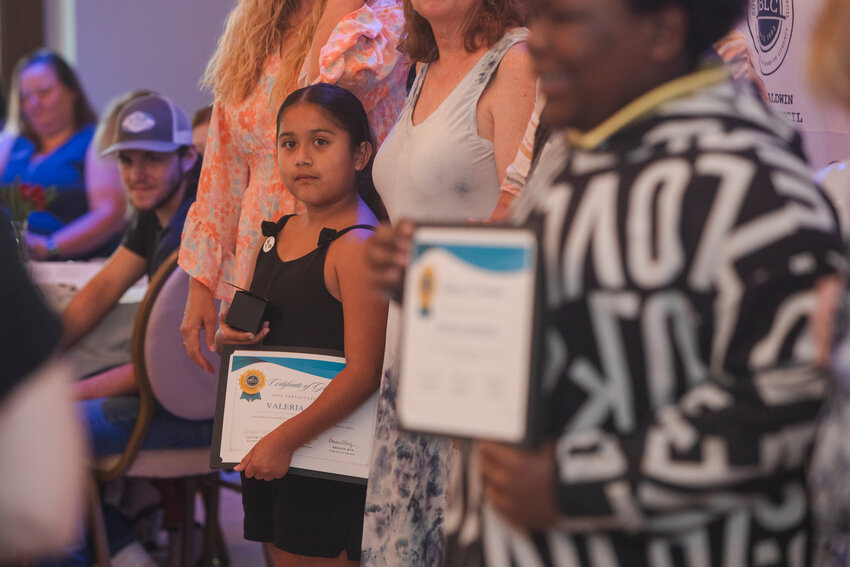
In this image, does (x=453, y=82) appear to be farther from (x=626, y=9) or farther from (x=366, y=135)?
(x=626, y=9)

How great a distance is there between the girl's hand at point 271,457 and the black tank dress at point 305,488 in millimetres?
78

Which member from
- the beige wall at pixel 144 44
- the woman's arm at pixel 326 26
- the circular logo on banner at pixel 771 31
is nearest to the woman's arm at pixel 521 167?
the woman's arm at pixel 326 26

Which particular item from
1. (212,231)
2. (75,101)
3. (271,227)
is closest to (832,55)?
(271,227)

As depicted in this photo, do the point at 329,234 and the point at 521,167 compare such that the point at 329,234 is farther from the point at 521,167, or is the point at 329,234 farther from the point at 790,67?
the point at 790,67

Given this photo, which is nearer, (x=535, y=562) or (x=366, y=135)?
(x=535, y=562)

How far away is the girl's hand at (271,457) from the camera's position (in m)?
1.85

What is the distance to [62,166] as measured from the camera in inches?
166

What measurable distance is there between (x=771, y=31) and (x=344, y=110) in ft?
3.38

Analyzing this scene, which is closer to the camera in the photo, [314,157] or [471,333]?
[471,333]

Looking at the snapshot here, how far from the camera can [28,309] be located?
79cm

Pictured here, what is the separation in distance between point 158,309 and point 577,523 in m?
2.09

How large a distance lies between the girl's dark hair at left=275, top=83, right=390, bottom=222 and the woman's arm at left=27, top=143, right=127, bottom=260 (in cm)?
200

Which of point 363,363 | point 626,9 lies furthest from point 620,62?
point 363,363

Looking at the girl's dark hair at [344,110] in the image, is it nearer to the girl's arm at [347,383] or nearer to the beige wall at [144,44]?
the girl's arm at [347,383]
